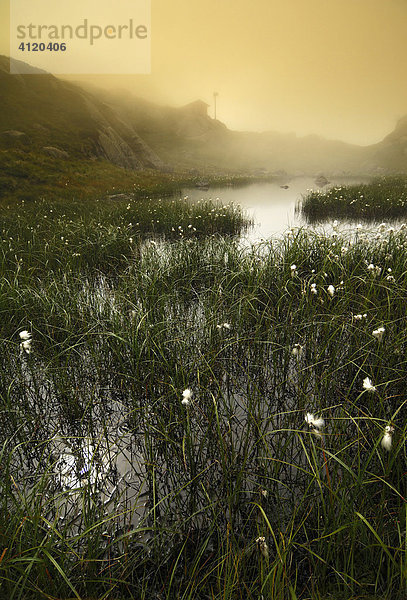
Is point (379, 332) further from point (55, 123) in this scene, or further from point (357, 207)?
point (55, 123)

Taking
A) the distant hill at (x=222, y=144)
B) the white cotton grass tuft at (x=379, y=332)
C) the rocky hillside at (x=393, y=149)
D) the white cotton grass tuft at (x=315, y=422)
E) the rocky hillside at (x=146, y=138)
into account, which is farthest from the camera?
the distant hill at (x=222, y=144)

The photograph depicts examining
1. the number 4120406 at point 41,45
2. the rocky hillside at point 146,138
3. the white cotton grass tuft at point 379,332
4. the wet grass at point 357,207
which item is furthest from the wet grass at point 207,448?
the number 4120406 at point 41,45

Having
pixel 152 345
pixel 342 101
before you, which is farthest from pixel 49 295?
pixel 342 101

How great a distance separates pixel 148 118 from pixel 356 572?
4311 inches

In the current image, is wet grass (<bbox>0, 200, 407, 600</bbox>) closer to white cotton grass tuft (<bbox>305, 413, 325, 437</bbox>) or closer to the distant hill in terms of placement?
white cotton grass tuft (<bbox>305, 413, 325, 437</bbox>)

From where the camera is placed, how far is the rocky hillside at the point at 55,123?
25.1 metres

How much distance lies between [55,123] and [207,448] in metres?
41.4

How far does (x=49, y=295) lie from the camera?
3.88 m

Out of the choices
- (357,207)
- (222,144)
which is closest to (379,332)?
(357,207)

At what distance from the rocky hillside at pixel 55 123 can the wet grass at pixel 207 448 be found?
24.2 m

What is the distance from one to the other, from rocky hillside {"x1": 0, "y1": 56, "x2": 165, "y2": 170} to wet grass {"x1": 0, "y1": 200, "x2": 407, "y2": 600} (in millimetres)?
24232

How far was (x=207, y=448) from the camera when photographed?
1999mm

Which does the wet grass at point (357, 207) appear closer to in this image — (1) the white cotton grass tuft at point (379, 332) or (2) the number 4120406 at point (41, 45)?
(1) the white cotton grass tuft at point (379, 332)

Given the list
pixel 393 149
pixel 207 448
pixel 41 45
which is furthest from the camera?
pixel 393 149
